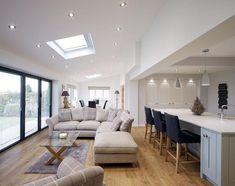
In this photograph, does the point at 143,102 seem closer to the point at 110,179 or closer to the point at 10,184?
the point at 110,179

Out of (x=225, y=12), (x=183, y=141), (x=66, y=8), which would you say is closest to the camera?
(x=225, y=12)

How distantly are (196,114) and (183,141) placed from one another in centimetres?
123

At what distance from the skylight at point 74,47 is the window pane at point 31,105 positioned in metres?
1.51

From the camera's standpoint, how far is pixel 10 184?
2.86m

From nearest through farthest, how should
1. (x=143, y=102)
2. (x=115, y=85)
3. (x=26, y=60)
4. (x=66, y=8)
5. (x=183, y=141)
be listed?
(x=66, y=8) → (x=183, y=141) → (x=26, y=60) → (x=143, y=102) → (x=115, y=85)

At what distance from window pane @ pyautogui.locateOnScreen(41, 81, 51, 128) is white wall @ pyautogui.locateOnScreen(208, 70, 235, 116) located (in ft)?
23.7

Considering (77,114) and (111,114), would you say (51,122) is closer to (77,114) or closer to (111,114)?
(77,114)

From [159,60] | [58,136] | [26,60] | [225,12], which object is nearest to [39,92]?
[26,60]

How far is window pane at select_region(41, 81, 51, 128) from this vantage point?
7342 millimetres

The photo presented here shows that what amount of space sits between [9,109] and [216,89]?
7.83m

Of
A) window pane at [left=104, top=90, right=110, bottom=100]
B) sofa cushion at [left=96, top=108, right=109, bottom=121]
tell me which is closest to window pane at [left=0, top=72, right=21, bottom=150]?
sofa cushion at [left=96, top=108, right=109, bottom=121]

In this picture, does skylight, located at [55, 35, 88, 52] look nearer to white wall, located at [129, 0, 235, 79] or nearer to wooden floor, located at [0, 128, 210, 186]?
white wall, located at [129, 0, 235, 79]

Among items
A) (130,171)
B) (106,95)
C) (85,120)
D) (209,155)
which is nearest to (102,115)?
(85,120)

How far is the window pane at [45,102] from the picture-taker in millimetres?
7342
